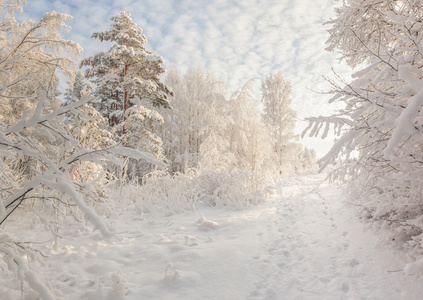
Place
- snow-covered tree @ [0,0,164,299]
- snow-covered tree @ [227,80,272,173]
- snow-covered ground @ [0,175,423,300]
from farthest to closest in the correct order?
snow-covered tree @ [227,80,272,173] < snow-covered ground @ [0,175,423,300] < snow-covered tree @ [0,0,164,299]

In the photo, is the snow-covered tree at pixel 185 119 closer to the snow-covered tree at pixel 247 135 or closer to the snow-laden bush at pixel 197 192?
the snow-covered tree at pixel 247 135

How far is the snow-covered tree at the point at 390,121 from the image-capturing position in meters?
1.70

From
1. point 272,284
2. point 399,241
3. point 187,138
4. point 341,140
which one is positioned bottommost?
point 272,284

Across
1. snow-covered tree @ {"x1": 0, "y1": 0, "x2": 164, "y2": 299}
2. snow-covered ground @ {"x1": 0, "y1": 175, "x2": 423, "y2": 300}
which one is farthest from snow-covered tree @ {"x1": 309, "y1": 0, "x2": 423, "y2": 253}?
snow-covered tree @ {"x1": 0, "y1": 0, "x2": 164, "y2": 299}

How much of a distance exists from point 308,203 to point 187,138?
1274 centimetres

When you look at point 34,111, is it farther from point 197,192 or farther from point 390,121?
point 390,121

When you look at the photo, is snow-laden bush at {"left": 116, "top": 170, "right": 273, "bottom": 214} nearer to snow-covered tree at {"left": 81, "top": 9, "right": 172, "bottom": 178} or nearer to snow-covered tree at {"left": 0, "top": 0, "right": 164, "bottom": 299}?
snow-covered tree at {"left": 0, "top": 0, "right": 164, "bottom": 299}

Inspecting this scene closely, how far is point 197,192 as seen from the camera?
5.71m

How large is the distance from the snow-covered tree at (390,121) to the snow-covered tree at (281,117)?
42.4 ft

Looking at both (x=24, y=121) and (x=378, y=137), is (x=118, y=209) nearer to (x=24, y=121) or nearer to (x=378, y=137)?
(x=24, y=121)

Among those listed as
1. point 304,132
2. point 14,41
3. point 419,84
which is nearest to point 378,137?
point 304,132

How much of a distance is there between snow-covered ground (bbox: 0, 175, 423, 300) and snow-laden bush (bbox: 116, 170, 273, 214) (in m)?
1.04

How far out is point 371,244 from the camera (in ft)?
10.3

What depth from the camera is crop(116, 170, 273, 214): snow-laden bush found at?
5355 millimetres
